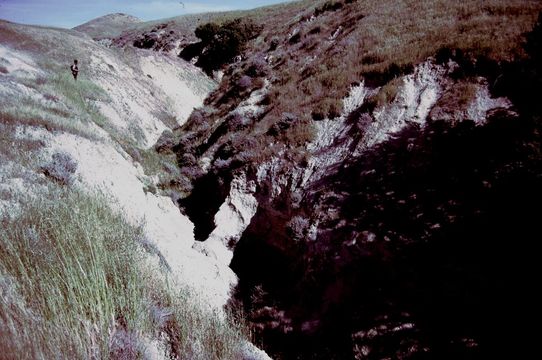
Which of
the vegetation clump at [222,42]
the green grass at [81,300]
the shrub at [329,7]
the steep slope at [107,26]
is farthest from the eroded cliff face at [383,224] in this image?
the steep slope at [107,26]

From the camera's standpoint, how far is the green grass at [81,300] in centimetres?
267

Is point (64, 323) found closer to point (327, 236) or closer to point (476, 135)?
point (327, 236)

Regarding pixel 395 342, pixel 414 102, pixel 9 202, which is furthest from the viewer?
pixel 414 102

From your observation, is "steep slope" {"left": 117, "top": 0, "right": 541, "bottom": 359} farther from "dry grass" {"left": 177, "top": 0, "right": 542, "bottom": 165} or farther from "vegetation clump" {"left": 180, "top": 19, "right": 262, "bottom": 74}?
"vegetation clump" {"left": 180, "top": 19, "right": 262, "bottom": 74}

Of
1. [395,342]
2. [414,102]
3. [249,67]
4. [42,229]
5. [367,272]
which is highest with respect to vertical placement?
[249,67]

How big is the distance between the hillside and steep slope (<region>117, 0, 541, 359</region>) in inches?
1.8

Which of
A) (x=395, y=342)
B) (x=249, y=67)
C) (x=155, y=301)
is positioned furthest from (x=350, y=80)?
(x=249, y=67)

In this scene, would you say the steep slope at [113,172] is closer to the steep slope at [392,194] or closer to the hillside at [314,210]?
the hillside at [314,210]

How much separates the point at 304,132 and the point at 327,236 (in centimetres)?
432

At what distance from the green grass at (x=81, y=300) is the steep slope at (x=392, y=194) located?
3.83 metres

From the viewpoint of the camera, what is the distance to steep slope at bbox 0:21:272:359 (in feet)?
11.0

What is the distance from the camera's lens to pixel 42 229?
407 centimetres

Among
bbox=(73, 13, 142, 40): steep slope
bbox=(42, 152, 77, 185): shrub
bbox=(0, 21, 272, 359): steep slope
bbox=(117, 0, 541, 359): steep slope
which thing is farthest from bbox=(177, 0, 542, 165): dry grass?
bbox=(73, 13, 142, 40): steep slope

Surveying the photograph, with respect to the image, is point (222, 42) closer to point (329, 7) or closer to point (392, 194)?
point (329, 7)
